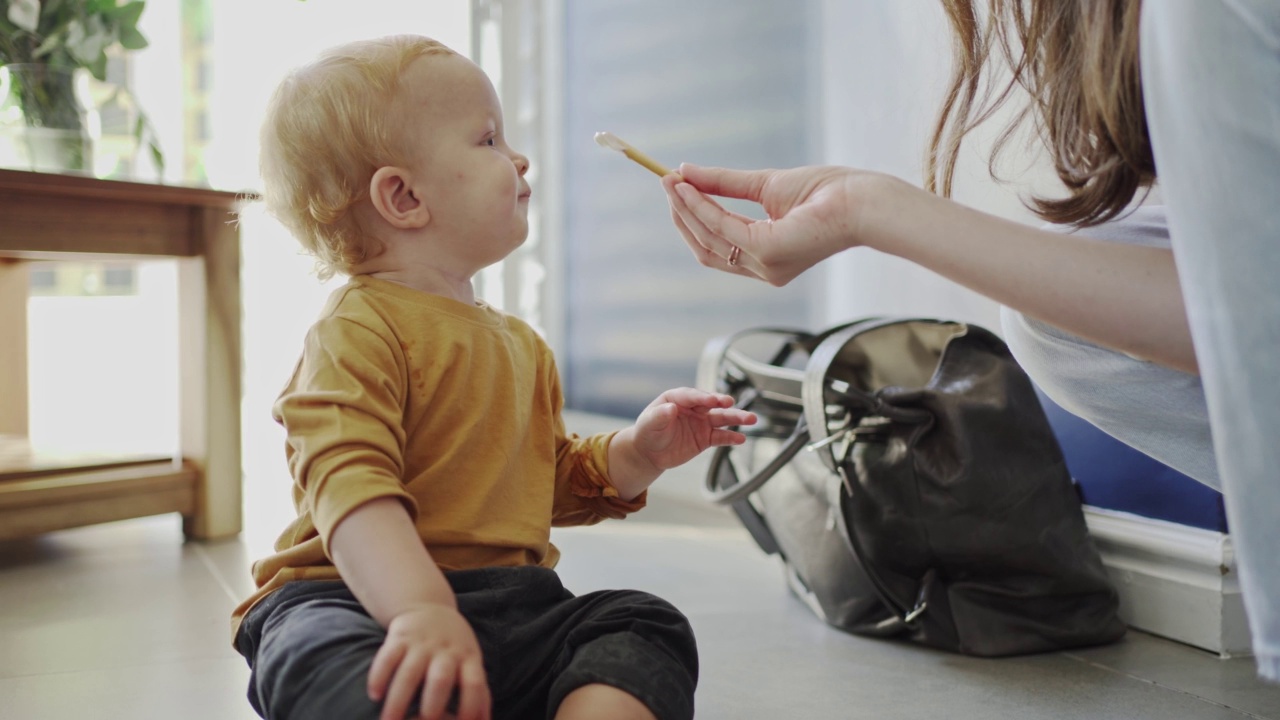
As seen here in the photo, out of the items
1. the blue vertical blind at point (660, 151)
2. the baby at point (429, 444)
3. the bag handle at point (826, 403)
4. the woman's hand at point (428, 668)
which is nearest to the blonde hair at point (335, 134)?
the baby at point (429, 444)

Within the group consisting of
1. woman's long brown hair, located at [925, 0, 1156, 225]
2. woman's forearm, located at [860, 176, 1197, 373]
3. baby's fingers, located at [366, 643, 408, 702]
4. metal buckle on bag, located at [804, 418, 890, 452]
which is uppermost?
woman's long brown hair, located at [925, 0, 1156, 225]

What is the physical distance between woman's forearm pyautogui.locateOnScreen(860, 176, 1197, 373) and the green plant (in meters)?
1.31

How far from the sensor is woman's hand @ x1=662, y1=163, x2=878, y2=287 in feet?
2.40

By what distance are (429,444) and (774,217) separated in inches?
11.8

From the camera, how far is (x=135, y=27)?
164 centimetres

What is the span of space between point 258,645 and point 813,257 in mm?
466

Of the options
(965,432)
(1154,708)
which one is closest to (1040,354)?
(965,432)

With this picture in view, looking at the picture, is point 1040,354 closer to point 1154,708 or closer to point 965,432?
point 965,432

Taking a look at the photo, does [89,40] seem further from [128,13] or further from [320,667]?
[320,667]

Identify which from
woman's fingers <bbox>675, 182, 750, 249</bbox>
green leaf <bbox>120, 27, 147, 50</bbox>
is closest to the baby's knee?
woman's fingers <bbox>675, 182, 750, 249</bbox>

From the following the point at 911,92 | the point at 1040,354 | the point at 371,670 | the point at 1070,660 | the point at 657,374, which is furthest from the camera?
the point at 657,374

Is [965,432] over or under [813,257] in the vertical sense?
under

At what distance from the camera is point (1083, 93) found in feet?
2.40

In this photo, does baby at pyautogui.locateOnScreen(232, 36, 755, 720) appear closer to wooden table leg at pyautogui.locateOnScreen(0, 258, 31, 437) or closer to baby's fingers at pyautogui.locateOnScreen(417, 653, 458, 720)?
baby's fingers at pyautogui.locateOnScreen(417, 653, 458, 720)
